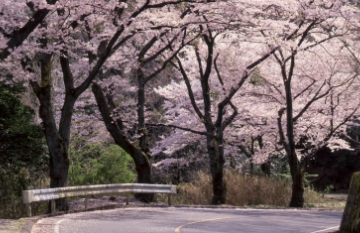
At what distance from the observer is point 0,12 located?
77.9ft

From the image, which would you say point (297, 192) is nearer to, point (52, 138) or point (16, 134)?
point (52, 138)

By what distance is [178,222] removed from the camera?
755 inches

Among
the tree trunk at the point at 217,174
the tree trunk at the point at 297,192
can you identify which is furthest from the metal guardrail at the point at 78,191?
the tree trunk at the point at 297,192

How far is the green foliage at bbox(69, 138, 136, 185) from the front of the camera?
37312 mm

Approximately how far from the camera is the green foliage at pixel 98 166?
3731 cm

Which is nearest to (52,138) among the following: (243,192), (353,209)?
(243,192)

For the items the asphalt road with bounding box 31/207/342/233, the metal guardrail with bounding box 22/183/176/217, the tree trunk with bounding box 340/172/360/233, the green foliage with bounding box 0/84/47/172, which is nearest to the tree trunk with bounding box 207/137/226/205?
the metal guardrail with bounding box 22/183/176/217

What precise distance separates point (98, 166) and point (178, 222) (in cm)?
1966

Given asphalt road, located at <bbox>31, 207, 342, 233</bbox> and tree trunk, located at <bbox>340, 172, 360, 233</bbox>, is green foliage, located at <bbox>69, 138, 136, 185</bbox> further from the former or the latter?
tree trunk, located at <bbox>340, 172, 360, 233</bbox>

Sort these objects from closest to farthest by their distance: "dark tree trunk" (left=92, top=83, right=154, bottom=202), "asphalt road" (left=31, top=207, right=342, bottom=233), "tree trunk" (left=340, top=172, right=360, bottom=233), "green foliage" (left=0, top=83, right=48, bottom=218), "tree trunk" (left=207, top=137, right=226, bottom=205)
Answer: "tree trunk" (left=340, top=172, right=360, bottom=233), "asphalt road" (left=31, top=207, right=342, bottom=233), "green foliage" (left=0, top=83, right=48, bottom=218), "dark tree trunk" (left=92, top=83, right=154, bottom=202), "tree trunk" (left=207, top=137, right=226, bottom=205)

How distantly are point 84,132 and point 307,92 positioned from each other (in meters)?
12.5

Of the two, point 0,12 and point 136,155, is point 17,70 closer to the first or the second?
point 0,12

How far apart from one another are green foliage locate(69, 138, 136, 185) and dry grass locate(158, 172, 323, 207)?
124 inches

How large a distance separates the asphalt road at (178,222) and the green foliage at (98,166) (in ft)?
44.7
